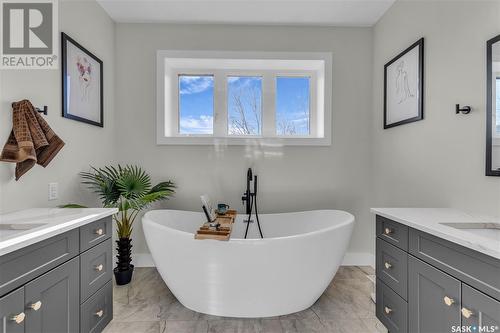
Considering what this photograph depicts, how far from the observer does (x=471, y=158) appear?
148 centimetres

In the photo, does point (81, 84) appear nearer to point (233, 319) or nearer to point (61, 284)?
point (61, 284)

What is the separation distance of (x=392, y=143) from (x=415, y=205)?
0.61m

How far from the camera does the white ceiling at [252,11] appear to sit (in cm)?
227

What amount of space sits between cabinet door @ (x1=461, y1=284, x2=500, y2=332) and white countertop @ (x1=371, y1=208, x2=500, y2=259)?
6.7 inches

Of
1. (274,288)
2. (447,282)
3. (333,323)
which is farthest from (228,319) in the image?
(447,282)

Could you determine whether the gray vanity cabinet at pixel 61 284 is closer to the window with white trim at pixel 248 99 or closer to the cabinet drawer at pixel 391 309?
the window with white trim at pixel 248 99

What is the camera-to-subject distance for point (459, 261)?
1.00 m

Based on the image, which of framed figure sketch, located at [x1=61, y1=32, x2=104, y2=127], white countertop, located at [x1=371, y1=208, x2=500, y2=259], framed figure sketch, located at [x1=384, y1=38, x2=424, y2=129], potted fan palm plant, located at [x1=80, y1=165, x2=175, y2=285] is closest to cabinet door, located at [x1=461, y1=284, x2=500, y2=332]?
white countertop, located at [x1=371, y1=208, x2=500, y2=259]

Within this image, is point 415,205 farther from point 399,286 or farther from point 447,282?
point 447,282

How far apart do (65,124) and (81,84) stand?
41cm

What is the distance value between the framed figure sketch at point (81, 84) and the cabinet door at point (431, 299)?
97.4 inches

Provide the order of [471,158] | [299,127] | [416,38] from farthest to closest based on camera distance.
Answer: [299,127] < [416,38] < [471,158]

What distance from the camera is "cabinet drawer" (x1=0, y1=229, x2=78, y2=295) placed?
89cm

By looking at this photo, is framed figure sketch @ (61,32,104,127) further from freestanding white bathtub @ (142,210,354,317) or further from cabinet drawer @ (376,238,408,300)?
cabinet drawer @ (376,238,408,300)
